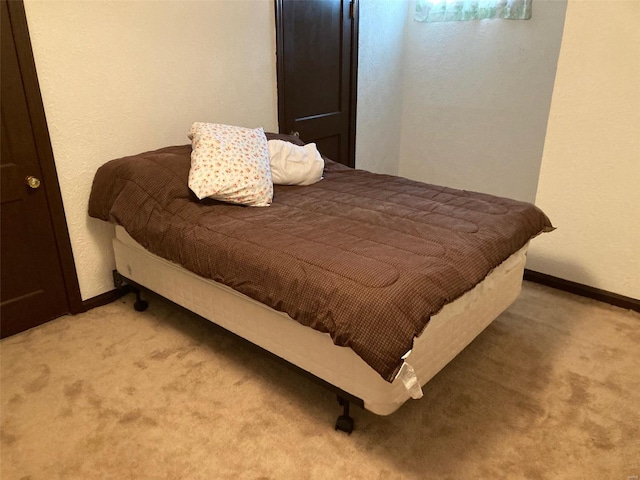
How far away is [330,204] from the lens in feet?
7.71

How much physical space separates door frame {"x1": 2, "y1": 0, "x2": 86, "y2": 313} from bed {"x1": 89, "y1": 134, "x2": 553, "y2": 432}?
18 cm

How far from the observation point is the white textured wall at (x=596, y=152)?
239 cm

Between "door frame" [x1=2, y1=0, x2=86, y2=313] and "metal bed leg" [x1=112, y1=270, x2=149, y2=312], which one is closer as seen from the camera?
"door frame" [x1=2, y1=0, x2=86, y2=313]

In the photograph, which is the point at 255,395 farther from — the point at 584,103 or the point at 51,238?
the point at 584,103

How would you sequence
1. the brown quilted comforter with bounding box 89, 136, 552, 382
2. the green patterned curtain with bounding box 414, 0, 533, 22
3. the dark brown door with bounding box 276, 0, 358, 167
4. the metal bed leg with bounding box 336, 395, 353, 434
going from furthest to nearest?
1. the green patterned curtain with bounding box 414, 0, 533, 22
2. the dark brown door with bounding box 276, 0, 358, 167
3. the metal bed leg with bounding box 336, 395, 353, 434
4. the brown quilted comforter with bounding box 89, 136, 552, 382

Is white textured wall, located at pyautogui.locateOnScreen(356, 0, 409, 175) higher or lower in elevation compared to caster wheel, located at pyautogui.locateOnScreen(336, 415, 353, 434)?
higher

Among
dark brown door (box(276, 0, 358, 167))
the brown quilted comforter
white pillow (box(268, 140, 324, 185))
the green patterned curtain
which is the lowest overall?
the brown quilted comforter

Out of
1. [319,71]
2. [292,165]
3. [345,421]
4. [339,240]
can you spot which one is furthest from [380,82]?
[345,421]

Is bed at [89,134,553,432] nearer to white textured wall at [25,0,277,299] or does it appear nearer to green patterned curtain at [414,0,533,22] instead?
white textured wall at [25,0,277,299]

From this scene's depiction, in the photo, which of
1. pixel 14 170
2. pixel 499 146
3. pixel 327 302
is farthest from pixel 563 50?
pixel 14 170

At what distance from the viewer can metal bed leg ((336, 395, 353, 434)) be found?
173 cm

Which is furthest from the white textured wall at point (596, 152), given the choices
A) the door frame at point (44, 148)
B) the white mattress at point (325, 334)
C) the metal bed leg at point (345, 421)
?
the door frame at point (44, 148)

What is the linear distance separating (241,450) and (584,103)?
2.38m

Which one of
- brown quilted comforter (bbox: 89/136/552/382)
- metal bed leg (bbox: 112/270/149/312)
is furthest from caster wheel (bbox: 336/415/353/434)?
metal bed leg (bbox: 112/270/149/312)
